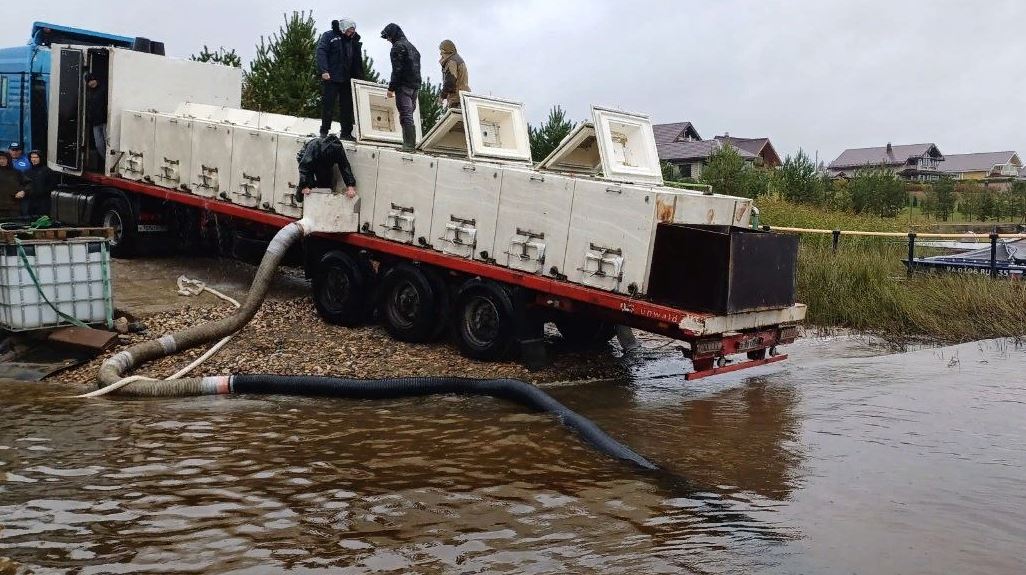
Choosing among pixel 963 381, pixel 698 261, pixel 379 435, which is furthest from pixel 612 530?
pixel 963 381

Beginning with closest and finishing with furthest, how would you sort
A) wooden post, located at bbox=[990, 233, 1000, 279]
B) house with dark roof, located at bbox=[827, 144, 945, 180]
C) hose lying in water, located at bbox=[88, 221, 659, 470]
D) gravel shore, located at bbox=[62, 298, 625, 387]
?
hose lying in water, located at bbox=[88, 221, 659, 470] → gravel shore, located at bbox=[62, 298, 625, 387] → wooden post, located at bbox=[990, 233, 1000, 279] → house with dark roof, located at bbox=[827, 144, 945, 180]

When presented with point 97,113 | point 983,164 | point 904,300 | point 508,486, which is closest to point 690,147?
point 983,164

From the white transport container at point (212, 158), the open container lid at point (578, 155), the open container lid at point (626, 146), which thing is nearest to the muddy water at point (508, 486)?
the open container lid at point (626, 146)

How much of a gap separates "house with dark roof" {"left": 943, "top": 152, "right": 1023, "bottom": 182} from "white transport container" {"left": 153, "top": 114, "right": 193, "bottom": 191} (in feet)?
280

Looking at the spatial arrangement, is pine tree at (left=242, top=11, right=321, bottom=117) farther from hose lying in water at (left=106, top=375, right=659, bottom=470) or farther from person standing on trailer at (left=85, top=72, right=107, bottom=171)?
hose lying in water at (left=106, top=375, right=659, bottom=470)

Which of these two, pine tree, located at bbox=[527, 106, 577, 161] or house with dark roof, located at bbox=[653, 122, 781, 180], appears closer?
pine tree, located at bbox=[527, 106, 577, 161]

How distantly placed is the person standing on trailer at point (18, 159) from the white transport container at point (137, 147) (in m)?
1.76

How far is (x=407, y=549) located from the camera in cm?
519

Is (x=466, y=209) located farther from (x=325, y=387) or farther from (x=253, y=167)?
(x=253, y=167)

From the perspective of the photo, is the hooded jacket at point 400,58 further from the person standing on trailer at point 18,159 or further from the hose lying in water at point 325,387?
the person standing on trailer at point 18,159

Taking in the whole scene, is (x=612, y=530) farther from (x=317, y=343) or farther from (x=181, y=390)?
(x=317, y=343)

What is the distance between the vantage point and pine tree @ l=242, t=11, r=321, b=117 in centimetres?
1914

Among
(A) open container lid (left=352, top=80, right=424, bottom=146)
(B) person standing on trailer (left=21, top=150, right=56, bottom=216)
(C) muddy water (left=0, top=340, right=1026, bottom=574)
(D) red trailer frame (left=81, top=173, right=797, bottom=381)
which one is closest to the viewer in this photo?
(C) muddy water (left=0, top=340, right=1026, bottom=574)

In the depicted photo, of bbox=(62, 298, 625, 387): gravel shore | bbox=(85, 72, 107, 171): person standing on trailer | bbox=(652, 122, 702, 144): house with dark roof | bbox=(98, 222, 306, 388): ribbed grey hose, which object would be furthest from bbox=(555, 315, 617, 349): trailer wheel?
bbox=(652, 122, 702, 144): house with dark roof
